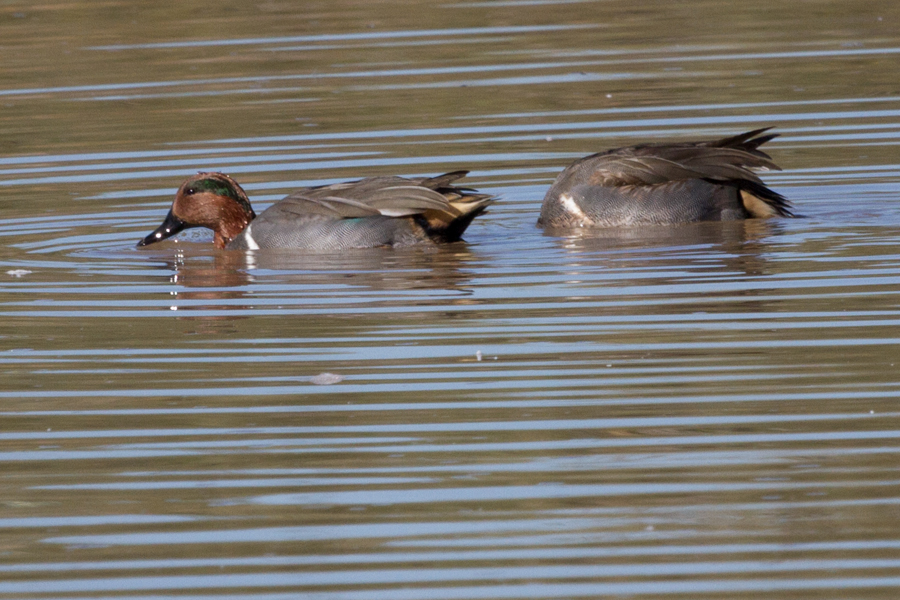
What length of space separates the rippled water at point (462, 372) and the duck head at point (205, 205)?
0.68ft

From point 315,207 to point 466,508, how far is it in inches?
185

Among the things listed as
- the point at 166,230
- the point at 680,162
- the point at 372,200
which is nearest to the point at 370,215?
the point at 372,200

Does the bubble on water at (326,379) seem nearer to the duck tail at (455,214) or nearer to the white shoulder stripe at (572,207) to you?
the duck tail at (455,214)

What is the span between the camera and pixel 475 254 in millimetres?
9562

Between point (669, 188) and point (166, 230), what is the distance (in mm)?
3063

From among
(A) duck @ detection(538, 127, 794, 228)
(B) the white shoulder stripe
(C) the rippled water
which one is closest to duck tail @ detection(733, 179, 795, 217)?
(A) duck @ detection(538, 127, 794, 228)

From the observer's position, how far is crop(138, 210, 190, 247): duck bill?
33.7 feet

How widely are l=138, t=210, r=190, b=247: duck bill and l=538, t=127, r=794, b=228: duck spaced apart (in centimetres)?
231

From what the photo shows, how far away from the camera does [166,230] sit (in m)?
10.3

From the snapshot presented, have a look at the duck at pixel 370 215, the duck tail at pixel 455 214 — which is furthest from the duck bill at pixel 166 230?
the duck tail at pixel 455 214

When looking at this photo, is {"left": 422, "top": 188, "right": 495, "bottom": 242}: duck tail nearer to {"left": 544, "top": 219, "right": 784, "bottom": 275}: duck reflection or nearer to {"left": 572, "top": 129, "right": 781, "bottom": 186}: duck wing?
{"left": 544, "top": 219, "right": 784, "bottom": 275}: duck reflection

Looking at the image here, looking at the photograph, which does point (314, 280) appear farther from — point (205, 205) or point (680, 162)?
point (680, 162)

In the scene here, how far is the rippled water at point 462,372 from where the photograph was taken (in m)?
4.94

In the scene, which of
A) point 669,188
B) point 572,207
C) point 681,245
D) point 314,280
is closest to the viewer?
point 314,280
